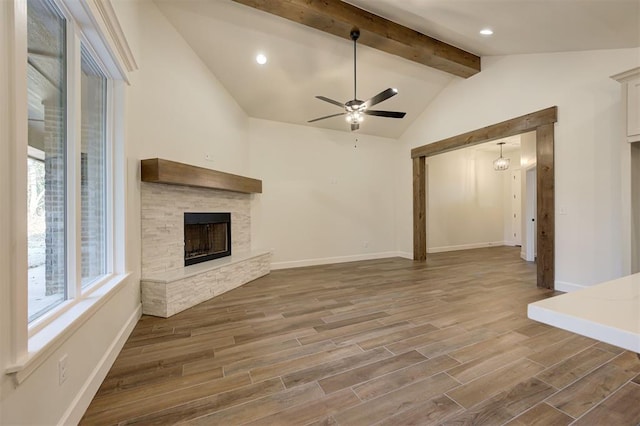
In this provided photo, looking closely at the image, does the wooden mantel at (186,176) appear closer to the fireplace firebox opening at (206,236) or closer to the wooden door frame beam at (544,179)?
the fireplace firebox opening at (206,236)

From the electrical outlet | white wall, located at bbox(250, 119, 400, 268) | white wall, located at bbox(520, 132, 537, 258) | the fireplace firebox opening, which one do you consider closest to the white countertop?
the electrical outlet

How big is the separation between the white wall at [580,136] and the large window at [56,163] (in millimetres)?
5240

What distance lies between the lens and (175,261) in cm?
345

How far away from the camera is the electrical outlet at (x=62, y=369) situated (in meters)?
1.38

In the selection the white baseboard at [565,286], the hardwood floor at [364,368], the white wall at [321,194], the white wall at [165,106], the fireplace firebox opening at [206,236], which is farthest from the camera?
the white wall at [321,194]

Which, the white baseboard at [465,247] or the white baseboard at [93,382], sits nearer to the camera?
the white baseboard at [93,382]

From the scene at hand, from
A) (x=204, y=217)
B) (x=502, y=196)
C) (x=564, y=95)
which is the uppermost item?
(x=564, y=95)

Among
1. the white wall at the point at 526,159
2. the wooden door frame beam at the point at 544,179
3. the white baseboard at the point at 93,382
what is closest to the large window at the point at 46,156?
the white baseboard at the point at 93,382

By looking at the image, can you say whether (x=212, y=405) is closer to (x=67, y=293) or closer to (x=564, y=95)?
(x=67, y=293)

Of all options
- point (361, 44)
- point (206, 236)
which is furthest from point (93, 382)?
point (361, 44)

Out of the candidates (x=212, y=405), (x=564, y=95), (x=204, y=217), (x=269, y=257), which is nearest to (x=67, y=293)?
(x=212, y=405)

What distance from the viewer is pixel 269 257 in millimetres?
5074

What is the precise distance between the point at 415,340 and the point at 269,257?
10.5 ft

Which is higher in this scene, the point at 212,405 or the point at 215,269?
the point at 215,269
